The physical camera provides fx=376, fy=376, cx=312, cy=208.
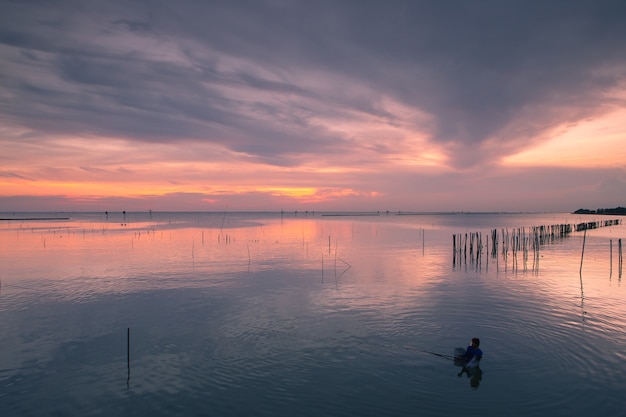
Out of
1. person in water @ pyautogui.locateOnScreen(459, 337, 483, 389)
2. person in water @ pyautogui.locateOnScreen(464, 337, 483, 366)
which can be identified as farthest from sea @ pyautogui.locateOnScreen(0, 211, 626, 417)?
person in water @ pyautogui.locateOnScreen(464, 337, 483, 366)

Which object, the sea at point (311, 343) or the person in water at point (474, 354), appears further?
the person in water at point (474, 354)

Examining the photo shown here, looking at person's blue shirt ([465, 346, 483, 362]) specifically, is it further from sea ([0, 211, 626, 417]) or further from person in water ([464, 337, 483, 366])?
sea ([0, 211, 626, 417])

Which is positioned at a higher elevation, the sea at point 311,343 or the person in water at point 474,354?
the person in water at point 474,354

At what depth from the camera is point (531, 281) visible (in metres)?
24.6

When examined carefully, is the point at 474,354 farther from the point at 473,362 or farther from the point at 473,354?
the point at 473,362

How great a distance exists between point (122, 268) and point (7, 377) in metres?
19.9

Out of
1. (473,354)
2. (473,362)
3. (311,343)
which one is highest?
(473,354)

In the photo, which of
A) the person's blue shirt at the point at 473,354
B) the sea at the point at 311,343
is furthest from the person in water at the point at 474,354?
the sea at the point at 311,343

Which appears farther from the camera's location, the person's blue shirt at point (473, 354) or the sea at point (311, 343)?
the person's blue shirt at point (473, 354)

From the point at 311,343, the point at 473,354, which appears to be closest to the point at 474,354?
the point at 473,354

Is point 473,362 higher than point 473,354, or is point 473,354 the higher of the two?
point 473,354

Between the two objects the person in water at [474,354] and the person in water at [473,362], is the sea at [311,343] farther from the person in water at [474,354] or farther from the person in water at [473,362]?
the person in water at [474,354]

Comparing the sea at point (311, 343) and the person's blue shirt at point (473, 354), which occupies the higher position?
the person's blue shirt at point (473, 354)

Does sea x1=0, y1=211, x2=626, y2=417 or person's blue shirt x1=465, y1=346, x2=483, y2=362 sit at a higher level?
person's blue shirt x1=465, y1=346, x2=483, y2=362
